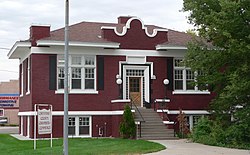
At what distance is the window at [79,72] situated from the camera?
30.9 m

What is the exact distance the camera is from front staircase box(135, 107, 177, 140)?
2881 centimetres

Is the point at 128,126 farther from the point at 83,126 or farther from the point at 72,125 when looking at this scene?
the point at 72,125

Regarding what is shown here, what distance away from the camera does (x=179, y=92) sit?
108ft

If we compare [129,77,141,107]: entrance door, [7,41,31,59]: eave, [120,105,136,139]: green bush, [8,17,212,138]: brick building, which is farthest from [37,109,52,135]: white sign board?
[129,77,141,107]: entrance door

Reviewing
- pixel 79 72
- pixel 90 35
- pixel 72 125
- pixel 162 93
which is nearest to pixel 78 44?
pixel 79 72

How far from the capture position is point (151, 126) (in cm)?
2964

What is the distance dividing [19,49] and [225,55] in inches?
543

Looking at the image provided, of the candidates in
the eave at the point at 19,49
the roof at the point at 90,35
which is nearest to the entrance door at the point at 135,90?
the roof at the point at 90,35

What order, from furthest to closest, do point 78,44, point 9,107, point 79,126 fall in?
point 9,107
point 79,126
point 78,44

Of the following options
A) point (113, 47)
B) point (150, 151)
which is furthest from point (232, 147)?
point (113, 47)

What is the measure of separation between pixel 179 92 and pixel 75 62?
23.5 feet

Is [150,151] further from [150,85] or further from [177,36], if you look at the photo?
[177,36]

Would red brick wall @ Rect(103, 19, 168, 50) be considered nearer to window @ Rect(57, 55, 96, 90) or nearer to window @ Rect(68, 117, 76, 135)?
window @ Rect(57, 55, 96, 90)

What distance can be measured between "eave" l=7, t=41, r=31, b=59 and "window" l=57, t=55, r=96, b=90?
2169 mm
